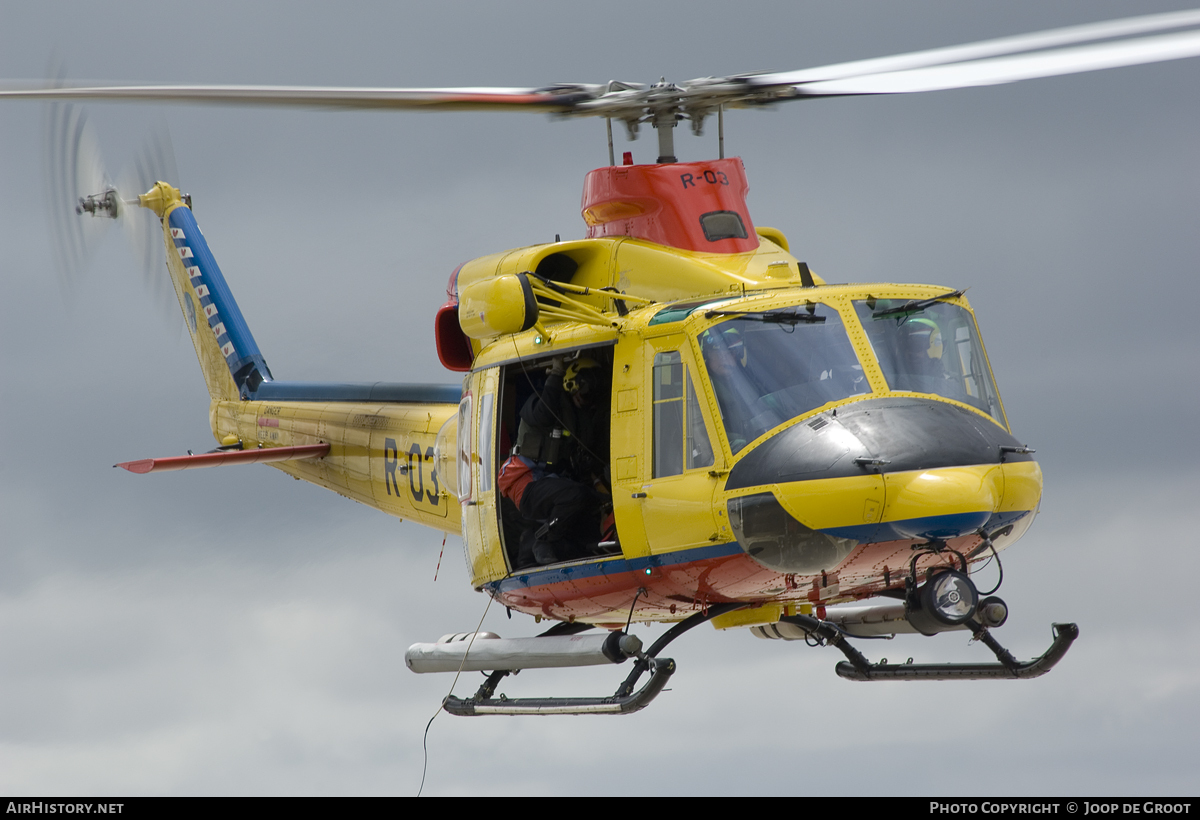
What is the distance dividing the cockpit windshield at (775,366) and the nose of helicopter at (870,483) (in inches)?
7.6

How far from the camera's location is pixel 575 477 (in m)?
11.1

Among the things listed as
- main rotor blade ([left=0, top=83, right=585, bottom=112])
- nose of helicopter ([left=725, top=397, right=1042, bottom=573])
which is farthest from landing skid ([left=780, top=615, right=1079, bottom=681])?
main rotor blade ([left=0, top=83, right=585, bottom=112])

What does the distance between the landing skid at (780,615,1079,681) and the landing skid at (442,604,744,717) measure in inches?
58.3

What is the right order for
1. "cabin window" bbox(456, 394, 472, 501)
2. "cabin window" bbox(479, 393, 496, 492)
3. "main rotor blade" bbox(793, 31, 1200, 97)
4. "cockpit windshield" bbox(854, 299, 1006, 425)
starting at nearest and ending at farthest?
"main rotor blade" bbox(793, 31, 1200, 97) → "cockpit windshield" bbox(854, 299, 1006, 425) → "cabin window" bbox(479, 393, 496, 492) → "cabin window" bbox(456, 394, 472, 501)

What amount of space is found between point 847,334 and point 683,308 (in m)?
1.15

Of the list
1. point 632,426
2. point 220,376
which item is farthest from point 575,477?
point 220,376

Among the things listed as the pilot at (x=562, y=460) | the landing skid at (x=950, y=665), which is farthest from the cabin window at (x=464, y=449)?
the landing skid at (x=950, y=665)

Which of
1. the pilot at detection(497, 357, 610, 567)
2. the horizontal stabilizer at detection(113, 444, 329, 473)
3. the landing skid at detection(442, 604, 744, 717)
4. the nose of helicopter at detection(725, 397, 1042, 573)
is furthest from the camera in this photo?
the horizontal stabilizer at detection(113, 444, 329, 473)

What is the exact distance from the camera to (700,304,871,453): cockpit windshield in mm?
9383

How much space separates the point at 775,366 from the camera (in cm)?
950

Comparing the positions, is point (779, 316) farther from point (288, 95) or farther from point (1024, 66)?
point (288, 95)

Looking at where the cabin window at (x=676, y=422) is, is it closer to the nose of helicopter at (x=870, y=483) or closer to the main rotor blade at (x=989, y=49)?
the nose of helicopter at (x=870, y=483)

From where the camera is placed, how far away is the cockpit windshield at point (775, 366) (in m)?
9.38

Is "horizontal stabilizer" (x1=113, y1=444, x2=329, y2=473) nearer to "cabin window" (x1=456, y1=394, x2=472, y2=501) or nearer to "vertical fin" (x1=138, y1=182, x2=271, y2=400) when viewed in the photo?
"vertical fin" (x1=138, y1=182, x2=271, y2=400)
